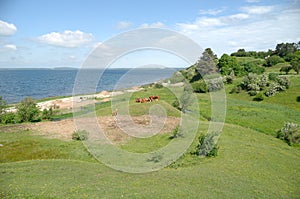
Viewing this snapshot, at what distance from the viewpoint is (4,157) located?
26.3 m

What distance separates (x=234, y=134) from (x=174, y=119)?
37.6 feet

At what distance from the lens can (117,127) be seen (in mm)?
38781

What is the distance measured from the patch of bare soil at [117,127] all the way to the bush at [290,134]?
14.9 m

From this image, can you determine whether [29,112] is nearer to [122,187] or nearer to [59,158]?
[59,158]

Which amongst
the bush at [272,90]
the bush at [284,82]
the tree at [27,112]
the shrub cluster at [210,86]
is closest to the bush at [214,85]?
the shrub cluster at [210,86]

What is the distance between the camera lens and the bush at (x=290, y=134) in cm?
3269

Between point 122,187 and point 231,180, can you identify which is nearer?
point 122,187

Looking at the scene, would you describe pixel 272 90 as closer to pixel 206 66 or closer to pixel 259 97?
pixel 259 97

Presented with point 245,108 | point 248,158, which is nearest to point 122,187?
point 248,158

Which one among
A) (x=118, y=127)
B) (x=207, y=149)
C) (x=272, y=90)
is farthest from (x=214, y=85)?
(x=207, y=149)

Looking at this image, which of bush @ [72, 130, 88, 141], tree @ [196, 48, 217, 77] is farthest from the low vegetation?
tree @ [196, 48, 217, 77]

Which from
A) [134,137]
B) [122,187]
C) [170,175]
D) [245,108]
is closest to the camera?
[122,187]

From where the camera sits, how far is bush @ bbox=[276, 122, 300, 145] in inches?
1287

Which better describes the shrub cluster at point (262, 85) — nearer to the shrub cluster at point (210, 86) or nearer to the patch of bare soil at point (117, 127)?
the shrub cluster at point (210, 86)
